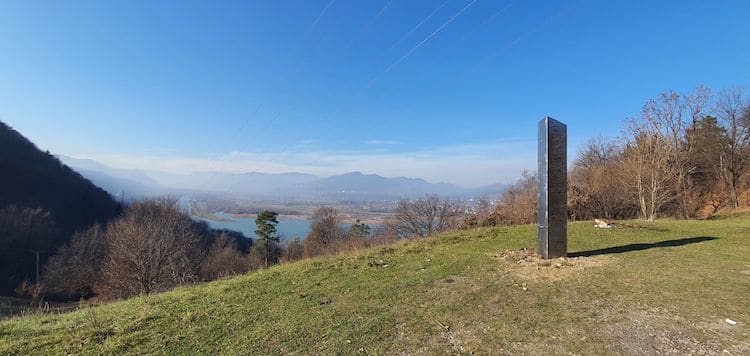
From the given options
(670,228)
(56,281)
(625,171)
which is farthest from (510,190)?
(56,281)

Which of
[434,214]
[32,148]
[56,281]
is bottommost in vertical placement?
[56,281]

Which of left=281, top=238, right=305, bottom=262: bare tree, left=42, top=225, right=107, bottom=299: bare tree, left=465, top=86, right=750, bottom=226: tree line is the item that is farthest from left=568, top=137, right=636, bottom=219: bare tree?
left=42, top=225, right=107, bottom=299: bare tree

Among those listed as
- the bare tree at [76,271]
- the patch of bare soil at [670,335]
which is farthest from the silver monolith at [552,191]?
the bare tree at [76,271]

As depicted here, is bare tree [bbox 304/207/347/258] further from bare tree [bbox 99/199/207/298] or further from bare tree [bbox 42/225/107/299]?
bare tree [bbox 42/225/107/299]

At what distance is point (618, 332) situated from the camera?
416 cm

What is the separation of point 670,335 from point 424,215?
3776cm

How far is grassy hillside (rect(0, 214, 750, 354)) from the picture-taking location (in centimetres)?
399

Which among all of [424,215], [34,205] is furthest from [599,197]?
[34,205]

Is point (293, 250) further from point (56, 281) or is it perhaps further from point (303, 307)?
point (303, 307)

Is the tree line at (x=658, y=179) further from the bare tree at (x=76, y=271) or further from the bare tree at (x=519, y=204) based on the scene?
the bare tree at (x=76, y=271)

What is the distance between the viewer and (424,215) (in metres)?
41.7

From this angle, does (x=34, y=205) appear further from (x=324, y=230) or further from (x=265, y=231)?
(x=324, y=230)

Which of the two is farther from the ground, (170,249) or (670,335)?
(670,335)

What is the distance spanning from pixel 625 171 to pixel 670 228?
11.3 meters
